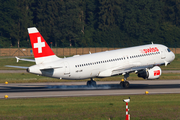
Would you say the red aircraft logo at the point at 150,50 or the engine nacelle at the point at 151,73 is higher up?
the red aircraft logo at the point at 150,50

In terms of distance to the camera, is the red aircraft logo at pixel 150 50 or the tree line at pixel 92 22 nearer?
the red aircraft logo at pixel 150 50

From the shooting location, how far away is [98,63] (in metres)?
43.4

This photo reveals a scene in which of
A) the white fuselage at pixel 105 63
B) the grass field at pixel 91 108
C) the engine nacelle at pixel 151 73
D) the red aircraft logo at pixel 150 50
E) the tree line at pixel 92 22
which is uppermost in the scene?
the tree line at pixel 92 22

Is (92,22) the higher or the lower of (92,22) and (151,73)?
the higher

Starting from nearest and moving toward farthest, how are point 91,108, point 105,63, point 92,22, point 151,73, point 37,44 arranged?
point 91,108 < point 37,44 < point 151,73 < point 105,63 < point 92,22

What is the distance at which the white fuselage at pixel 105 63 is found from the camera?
4072 centimetres

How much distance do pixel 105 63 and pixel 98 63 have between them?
106cm

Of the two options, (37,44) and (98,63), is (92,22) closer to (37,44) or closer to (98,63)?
(98,63)

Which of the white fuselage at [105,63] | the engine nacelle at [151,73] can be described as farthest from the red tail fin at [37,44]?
the engine nacelle at [151,73]

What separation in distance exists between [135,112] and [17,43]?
126347 millimetres

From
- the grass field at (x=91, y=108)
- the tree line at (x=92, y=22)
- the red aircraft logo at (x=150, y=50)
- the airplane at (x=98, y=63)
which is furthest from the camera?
the tree line at (x=92, y=22)

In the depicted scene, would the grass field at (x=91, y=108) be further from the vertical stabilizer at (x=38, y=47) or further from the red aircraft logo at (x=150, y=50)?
the red aircraft logo at (x=150, y=50)

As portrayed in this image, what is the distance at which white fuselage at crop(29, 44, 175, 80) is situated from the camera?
40719 mm

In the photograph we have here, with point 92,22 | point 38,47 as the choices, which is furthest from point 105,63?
point 92,22
